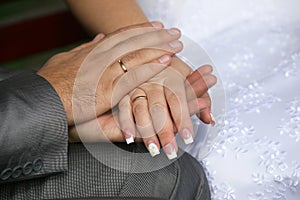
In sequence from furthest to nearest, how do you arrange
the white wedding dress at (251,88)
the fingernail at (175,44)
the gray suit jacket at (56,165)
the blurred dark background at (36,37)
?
the blurred dark background at (36,37)
the fingernail at (175,44)
the white wedding dress at (251,88)
the gray suit jacket at (56,165)

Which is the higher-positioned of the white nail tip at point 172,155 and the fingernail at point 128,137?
the fingernail at point 128,137

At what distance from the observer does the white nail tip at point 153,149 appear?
844mm

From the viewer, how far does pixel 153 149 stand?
0.85 metres

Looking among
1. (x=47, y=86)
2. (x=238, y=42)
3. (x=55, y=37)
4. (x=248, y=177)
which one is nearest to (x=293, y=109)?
(x=248, y=177)

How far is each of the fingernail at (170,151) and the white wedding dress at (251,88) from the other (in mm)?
111

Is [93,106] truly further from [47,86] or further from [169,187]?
[169,187]

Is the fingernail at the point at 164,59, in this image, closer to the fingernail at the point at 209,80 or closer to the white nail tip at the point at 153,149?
the fingernail at the point at 209,80

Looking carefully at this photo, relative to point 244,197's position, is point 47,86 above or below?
above

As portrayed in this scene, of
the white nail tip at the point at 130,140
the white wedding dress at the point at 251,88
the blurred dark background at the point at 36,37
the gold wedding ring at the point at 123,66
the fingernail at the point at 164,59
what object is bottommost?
the blurred dark background at the point at 36,37

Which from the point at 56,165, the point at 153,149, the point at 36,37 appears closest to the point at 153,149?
the point at 153,149

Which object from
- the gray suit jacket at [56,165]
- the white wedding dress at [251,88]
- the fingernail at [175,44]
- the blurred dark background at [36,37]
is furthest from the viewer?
the blurred dark background at [36,37]

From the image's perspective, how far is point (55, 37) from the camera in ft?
8.48

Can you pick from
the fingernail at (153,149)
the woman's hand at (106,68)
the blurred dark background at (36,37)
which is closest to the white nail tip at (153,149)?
the fingernail at (153,149)

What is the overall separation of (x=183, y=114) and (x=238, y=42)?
1.24ft
